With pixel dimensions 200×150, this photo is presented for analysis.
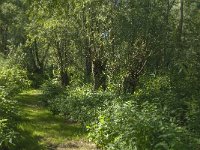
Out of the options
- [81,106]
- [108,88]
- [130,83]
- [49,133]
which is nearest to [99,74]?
[108,88]

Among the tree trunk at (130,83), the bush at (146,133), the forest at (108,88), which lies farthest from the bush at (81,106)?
the bush at (146,133)

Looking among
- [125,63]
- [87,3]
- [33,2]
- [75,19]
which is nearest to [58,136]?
[33,2]

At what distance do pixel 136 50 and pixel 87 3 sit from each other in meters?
3.58

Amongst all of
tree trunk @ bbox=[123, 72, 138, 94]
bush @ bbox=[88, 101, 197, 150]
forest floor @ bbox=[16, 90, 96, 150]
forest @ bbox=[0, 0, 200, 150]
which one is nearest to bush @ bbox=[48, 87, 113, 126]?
forest @ bbox=[0, 0, 200, 150]

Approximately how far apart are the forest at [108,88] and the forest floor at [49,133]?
0.03m

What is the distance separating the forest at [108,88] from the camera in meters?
9.85

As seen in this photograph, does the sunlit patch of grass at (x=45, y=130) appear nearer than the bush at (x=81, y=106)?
Yes

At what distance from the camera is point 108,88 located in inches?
785

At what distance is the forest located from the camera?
985 cm

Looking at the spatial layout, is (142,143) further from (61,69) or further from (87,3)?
(61,69)

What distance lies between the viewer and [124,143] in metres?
8.93

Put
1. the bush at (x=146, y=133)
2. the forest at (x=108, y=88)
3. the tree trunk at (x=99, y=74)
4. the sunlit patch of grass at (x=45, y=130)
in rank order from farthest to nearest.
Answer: the tree trunk at (x=99, y=74) < the sunlit patch of grass at (x=45, y=130) < the forest at (x=108, y=88) < the bush at (x=146, y=133)

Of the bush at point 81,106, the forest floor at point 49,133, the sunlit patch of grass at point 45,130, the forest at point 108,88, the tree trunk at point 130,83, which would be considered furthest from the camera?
the tree trunk at point 130,83

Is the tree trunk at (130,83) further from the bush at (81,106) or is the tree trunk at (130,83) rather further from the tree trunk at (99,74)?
the bush at (81,106)
